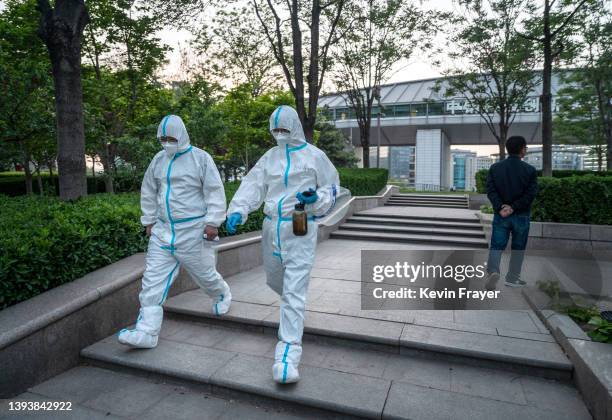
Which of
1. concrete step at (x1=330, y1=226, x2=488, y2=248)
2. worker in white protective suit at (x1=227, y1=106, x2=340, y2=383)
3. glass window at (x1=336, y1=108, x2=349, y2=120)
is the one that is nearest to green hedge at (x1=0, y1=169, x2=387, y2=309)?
worker in white protective suit at (x1=227, y1=106, x2=340, y2=383)

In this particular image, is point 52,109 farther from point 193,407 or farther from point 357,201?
point 193,407

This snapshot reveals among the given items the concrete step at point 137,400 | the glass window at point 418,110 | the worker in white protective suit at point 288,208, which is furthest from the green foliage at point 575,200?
the glass window at point 418,110

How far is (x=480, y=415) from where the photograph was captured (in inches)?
103

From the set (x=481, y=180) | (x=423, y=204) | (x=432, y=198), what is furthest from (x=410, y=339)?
(x=432, y=198)

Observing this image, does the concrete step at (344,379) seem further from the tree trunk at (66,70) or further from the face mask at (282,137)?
the tree trunk at (66,70)

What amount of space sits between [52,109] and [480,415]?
11.4 m

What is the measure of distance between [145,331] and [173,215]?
1.04m

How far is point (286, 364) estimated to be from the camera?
116 inches

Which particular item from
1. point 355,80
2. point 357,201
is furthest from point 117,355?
point 355,80

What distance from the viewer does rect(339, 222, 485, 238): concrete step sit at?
9.03 meters

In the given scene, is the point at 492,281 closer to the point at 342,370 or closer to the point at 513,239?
the point at 513,239

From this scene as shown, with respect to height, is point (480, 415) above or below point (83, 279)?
Result: below

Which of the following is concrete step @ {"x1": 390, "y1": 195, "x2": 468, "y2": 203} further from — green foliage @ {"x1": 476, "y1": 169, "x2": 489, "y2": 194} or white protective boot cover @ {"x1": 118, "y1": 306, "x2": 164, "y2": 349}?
white protective boot cover @ {"x1": 118, "y1": 306, "x2": 164, "y2": 349}

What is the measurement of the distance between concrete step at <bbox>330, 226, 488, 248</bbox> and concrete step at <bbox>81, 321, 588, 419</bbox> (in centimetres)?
555
